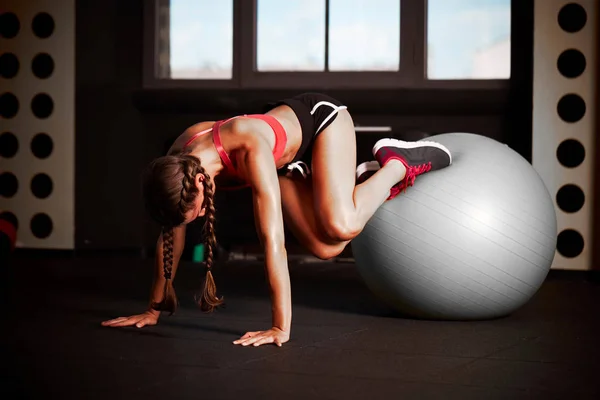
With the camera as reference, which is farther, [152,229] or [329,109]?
[152,229]

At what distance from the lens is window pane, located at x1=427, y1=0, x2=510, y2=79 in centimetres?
450

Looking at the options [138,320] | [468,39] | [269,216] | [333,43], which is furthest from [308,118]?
[468,39]

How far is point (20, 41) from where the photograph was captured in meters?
4.68

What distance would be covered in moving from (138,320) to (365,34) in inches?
105

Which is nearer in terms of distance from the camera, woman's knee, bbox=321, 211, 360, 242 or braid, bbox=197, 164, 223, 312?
braid, bbox=197, 164, 223, 312

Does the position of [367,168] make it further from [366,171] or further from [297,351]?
[297,351]

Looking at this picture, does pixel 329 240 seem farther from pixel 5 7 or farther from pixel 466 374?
pixel 5 7

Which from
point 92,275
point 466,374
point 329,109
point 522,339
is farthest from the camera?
point 92,275

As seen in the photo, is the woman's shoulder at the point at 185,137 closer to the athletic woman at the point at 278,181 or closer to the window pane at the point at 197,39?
the athletic woman at the point at 278,181

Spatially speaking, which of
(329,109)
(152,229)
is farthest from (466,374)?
(152,229)

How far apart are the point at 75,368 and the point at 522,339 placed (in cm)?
136

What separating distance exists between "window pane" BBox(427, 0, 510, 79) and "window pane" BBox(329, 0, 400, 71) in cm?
22

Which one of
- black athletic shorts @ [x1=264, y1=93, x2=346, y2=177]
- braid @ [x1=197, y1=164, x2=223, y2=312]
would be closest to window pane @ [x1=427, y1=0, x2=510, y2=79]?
black athletic shorts @ [x1=264, y1=93, x2=346, y2=177]

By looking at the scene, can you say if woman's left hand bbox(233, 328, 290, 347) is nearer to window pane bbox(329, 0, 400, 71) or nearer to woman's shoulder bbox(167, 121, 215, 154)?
woman's shoulder bbox(167, 121, 215, 154)
